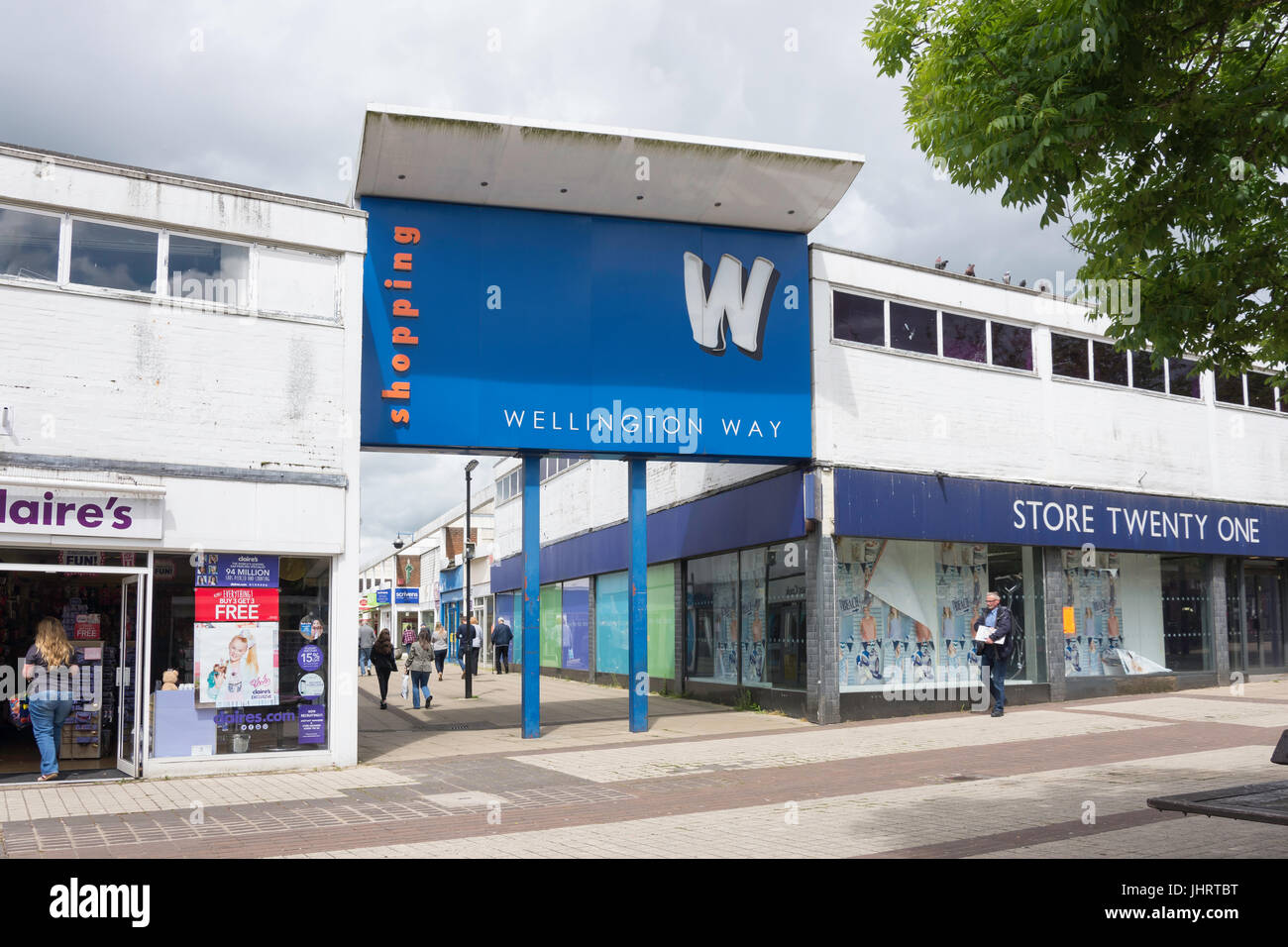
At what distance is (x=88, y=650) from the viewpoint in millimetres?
13148

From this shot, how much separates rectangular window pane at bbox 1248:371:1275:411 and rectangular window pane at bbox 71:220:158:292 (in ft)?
73.5

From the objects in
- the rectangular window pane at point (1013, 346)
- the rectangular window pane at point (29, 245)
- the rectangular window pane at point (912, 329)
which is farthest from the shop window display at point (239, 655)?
the rectangular window pane at point (1013, 346)

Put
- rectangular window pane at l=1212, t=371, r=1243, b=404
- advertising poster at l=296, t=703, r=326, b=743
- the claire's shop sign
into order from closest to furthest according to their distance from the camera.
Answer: the claire's shop sign, advertising poster at l=296, t=703, r=326, b=743, rectangular window pane at l=1212, t=371, r=1243, b=404

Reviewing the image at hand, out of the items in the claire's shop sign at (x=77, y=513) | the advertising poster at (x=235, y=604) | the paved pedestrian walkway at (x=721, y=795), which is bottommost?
the paved pedestrian walkway at (x=721, y=795)

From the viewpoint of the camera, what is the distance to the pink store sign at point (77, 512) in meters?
11.7

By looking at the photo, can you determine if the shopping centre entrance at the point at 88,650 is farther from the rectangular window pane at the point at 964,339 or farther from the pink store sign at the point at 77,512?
the rectangular window pane at the point at 964,339

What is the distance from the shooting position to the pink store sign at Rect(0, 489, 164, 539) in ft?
38.5

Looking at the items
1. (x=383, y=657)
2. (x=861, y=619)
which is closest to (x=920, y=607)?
(x=861, y=619)

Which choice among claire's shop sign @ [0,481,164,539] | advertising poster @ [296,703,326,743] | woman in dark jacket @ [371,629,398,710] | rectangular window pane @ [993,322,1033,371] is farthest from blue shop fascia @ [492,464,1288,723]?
claire's shop sign @ [0,481,164,539]

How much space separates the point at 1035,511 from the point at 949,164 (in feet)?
41.9

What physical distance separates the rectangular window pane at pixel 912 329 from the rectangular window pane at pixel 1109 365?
4263mm

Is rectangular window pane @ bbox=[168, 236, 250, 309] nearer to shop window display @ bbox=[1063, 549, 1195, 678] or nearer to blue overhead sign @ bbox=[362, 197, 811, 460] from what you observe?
blue overhead sign @ bbox=[362, 197, 811, 460]

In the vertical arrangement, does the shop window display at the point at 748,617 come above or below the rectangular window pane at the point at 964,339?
below

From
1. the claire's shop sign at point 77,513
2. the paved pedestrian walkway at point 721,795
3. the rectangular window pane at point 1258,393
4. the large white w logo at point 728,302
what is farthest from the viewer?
the rectangular window pane at point 1258,393
